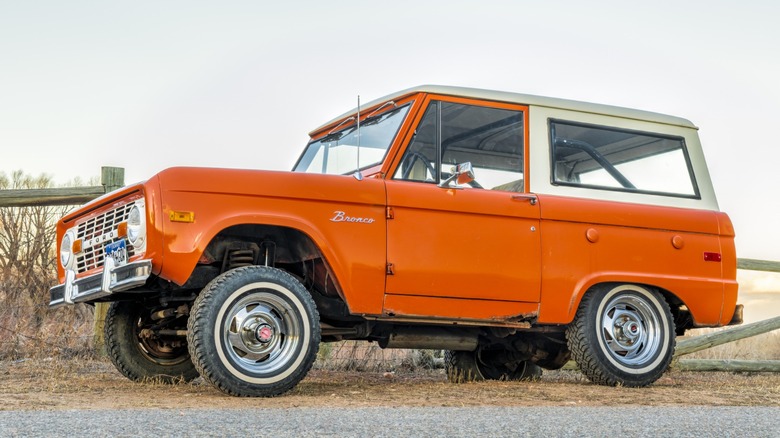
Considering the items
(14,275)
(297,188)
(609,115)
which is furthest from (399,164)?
(14,275)

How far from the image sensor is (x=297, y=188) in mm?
5824

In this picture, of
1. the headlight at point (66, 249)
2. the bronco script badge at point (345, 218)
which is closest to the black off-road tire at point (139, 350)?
the headlight at point (66, 249)

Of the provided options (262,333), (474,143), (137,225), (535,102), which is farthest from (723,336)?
(137,225)

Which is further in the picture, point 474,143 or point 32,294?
point 32,294

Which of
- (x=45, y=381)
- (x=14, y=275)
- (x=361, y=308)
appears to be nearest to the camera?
(x=361, y=308)

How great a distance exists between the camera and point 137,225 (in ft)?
18.4

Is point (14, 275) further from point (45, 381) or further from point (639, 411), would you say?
point (639, 411)

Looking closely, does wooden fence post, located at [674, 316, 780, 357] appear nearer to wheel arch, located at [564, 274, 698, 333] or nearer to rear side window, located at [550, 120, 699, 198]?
wheel arch, located at [564, 274, 698, 333]

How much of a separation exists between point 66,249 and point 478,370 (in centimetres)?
378

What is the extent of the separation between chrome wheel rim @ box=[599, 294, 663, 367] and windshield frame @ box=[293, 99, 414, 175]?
219 centimetres

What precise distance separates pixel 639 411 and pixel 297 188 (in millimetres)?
2523

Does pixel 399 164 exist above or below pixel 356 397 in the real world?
above

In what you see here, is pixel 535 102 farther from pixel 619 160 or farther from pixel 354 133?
pixel 354 133

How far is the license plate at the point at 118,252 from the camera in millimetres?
5710
